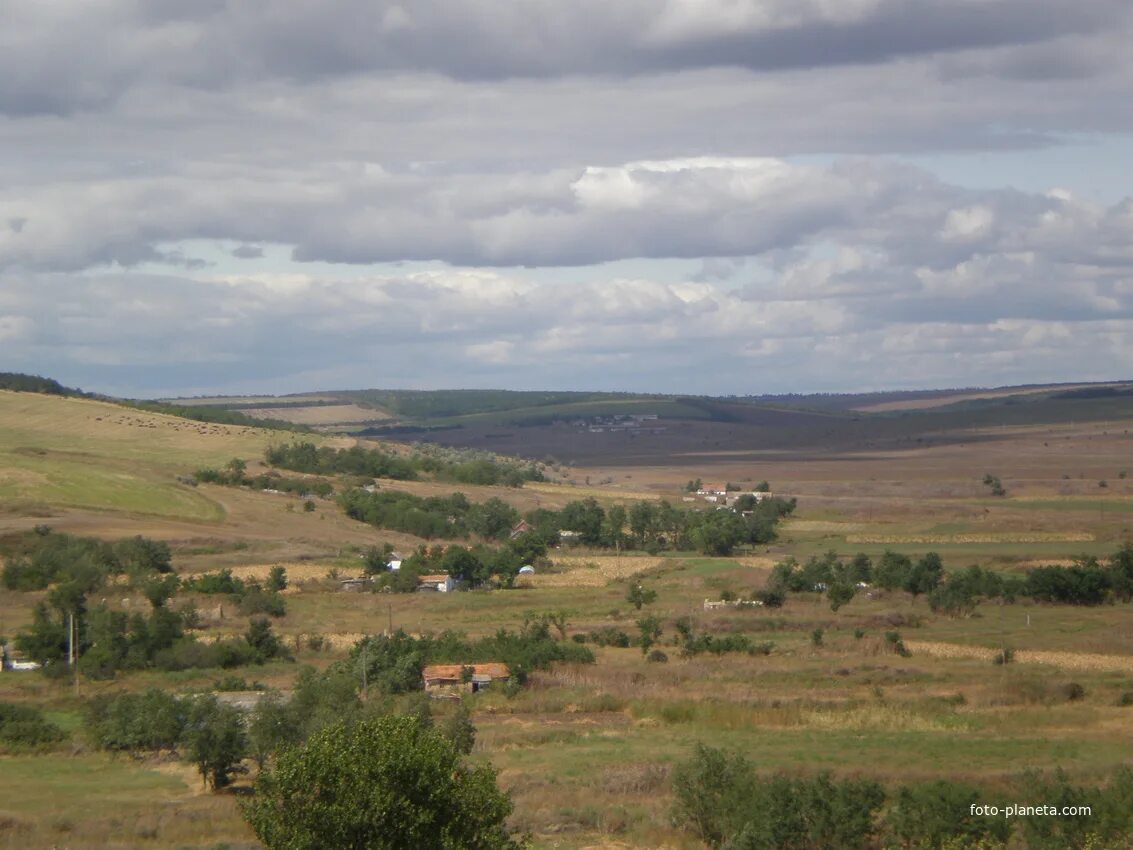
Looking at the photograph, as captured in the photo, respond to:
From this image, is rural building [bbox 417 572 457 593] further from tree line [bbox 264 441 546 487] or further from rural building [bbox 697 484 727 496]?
rural building [bbox 697 484 727 496]

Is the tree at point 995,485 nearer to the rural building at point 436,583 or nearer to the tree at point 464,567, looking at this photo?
the tree at point 464,567

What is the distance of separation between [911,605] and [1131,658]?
573 inches

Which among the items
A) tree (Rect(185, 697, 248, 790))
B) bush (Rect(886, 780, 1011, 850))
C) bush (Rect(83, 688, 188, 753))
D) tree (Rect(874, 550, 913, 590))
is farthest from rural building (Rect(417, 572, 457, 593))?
bush (Rect(886, 780, 1011, 850))

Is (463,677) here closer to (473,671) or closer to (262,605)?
(473,671)

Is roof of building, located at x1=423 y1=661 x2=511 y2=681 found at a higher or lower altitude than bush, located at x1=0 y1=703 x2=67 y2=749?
higher

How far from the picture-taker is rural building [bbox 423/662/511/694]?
4084 centimetres

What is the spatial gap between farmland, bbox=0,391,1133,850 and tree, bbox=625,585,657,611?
61 cm

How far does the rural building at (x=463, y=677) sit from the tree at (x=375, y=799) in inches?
910

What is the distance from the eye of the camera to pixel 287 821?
1688cm

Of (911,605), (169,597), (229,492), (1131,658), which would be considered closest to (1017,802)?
(1131,658)

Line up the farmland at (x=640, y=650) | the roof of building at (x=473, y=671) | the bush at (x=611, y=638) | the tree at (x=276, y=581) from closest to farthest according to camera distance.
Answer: the farmland at (x=640, y=650)
the roof of building at (x=473, y=671)
the bush at (x=611, y=638)
the tree at (x=276, y=581)

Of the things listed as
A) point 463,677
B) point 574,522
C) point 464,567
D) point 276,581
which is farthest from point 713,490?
point 463,677

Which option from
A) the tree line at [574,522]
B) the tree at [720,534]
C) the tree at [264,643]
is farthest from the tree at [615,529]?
the tree at [264,643]

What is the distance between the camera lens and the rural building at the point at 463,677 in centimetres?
4084
